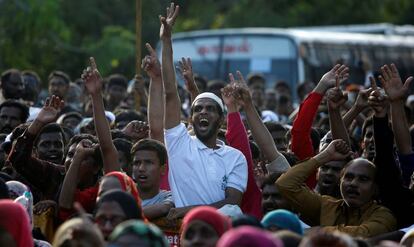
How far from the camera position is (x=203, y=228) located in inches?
314

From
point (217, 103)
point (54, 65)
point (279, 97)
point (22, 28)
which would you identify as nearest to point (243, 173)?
point (217, 103)

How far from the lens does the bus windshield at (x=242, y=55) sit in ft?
78.5

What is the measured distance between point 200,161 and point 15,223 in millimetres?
2517

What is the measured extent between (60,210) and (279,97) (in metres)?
9.06

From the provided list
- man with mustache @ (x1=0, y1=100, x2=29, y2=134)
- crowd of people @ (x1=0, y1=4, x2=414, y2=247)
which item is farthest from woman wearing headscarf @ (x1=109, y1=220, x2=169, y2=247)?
man with mustache @ (x1=0, y1=100, x2=29, y2=134)

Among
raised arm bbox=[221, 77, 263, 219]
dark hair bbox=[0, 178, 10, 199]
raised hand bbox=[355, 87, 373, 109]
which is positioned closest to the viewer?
dark hair bbox=[0, 178, 10, 199]

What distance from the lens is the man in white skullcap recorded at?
1022 cm

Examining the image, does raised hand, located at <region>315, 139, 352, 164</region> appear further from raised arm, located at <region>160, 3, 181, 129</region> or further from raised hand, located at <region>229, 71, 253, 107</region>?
raised arm, located at <region>160, 3, 181, 129</region>

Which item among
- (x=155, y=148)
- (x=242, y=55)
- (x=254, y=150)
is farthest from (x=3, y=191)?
(x=242, y=55)

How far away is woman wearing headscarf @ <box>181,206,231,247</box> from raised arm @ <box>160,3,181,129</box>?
7.68 ft

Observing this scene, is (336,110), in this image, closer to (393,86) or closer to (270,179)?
(393,86)

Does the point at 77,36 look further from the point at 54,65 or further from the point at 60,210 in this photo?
the point at 60,210

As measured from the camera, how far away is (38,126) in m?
10.4

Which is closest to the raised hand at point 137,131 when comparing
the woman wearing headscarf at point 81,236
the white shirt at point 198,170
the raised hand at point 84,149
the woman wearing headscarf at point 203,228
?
the raised hand at point 84,149
